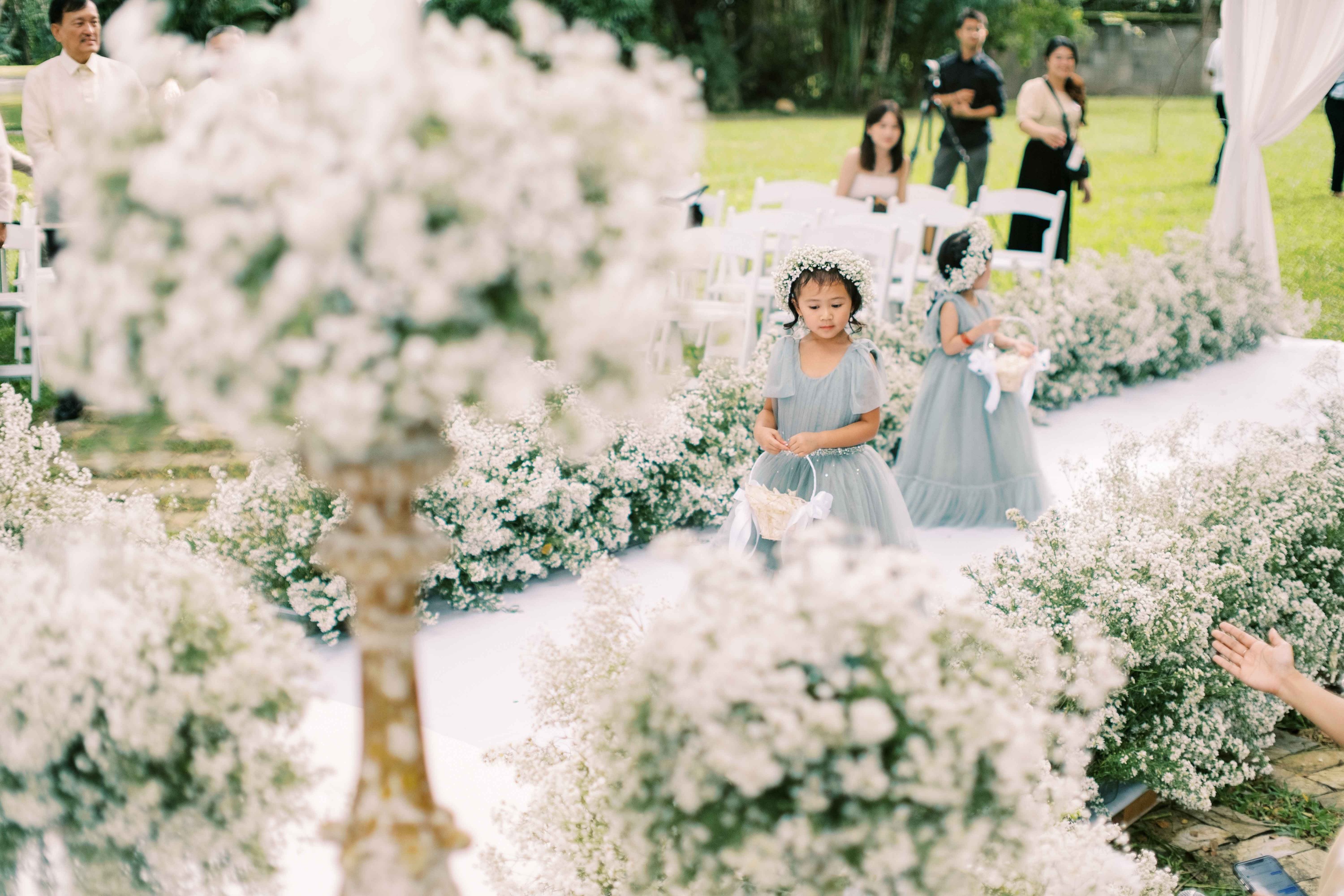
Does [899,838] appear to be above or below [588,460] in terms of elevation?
above

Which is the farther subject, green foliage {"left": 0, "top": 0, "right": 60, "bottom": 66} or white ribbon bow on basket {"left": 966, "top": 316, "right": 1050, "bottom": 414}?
green foliage {"left": 0, "top": 0, "right": 60, "bottom": 66}

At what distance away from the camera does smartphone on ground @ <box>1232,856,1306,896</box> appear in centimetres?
239

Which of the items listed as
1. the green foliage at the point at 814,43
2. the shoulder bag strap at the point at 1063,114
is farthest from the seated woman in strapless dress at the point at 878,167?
the green foliage at the point at 814,43

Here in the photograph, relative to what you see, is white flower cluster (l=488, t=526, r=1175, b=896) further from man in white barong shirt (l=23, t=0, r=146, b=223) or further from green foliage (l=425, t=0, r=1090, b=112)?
green foliage (l=425, t=0, r=1090, b=112)

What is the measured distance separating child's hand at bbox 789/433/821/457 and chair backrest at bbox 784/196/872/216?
12.1 feet

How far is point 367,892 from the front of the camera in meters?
1.20

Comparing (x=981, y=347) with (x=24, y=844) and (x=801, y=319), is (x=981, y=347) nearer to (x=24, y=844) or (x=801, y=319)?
(x=801, y=319)

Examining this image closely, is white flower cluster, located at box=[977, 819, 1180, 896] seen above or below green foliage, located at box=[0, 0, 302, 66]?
below

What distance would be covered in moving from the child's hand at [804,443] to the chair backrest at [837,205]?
3678 millimetres

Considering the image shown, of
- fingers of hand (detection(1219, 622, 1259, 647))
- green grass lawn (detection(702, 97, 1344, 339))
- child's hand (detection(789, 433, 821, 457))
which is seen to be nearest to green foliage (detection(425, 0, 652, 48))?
green grass lawn (detection(702, 97, 1344, 339))

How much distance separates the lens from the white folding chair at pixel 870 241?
Result: 20.7 feet

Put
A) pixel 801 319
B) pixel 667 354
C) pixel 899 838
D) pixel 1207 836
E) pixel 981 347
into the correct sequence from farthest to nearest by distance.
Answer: pixel 667 354, pixel 981 347, pixel 801 319, pixel 1207 836, pixel 899 838

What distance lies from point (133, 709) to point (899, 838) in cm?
78

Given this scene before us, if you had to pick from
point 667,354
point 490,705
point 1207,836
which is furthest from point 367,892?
point 667,354
